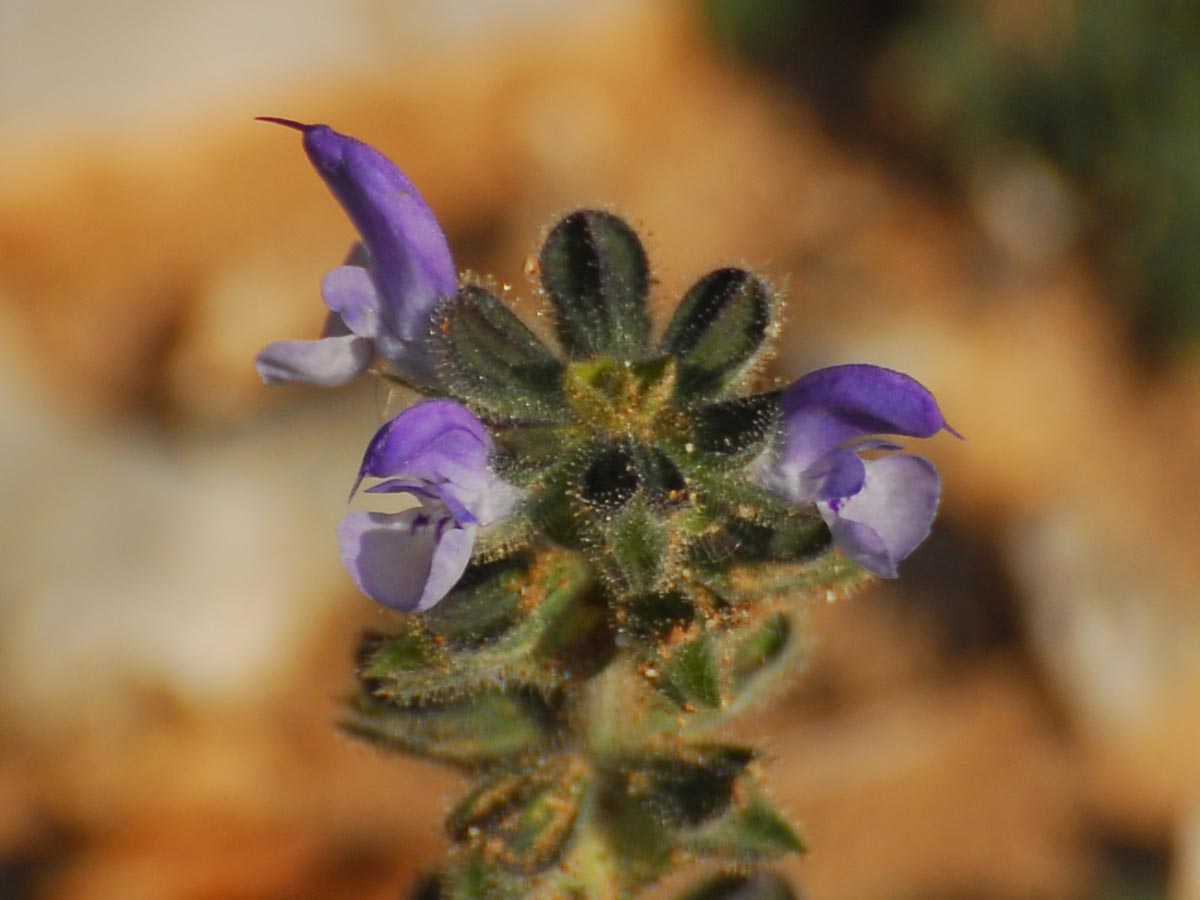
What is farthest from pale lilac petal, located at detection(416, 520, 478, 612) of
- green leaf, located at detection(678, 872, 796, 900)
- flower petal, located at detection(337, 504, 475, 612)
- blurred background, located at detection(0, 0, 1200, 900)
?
blurred background, located at detection(0, 0, 1200, 900)

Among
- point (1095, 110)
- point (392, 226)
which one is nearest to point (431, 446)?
point (392, 226)

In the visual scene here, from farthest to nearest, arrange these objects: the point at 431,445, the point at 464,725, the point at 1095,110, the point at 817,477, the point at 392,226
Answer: the point at 1095,110, the point at 464,725, the point at 392,226, the point at 817,477, the point at 431,445

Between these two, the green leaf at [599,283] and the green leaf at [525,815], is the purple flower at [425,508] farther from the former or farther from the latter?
the green leaf at [525,815]

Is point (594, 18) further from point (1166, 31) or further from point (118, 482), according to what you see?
point (118, 482)

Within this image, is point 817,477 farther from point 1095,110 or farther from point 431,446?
point 1095,110

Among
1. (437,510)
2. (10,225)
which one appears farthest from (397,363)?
(10,225)

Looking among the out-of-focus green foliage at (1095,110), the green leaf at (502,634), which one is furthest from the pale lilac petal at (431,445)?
the out-of-focus green foliage at (1095,110)
